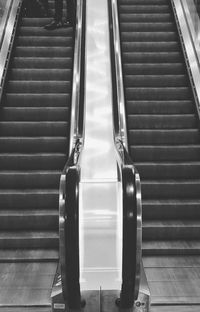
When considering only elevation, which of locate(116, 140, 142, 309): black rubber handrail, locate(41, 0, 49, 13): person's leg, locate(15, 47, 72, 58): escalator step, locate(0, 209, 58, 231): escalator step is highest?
locate(41, 0, 49, 13): person's leg

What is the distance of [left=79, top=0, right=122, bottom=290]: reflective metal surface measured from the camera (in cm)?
420

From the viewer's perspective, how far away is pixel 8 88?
695 centimetres

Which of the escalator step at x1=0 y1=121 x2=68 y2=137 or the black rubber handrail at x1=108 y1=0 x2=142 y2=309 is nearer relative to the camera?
the black rubber handrail at x1=108 y1=0 x2=142 y2=309

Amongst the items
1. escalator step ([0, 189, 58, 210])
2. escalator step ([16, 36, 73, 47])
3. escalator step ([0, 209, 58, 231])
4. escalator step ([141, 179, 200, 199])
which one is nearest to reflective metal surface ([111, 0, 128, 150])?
escalator step ([141, 179, 200, 199])

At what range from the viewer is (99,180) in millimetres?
5414

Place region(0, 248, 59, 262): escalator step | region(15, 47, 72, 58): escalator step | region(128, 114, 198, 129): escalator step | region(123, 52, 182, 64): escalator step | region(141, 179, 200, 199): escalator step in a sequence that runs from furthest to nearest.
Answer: region(15, 47, 72, 58): escalator step
region(123, 52, 182, 64): escalator step
region(128, 114, 198, 129): escalator step
region(141, 179, 200, 199): escalator step
region(0, 248, 59, 262): escalator step

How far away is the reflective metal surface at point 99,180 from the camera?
13.8 ft

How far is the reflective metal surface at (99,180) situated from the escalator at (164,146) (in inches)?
14.8

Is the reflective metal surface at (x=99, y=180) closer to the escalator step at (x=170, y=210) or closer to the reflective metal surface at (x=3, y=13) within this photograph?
the escalator step at (x=170, y=210)

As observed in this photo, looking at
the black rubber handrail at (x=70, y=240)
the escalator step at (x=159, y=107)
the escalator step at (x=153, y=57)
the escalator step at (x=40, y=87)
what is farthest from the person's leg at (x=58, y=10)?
the black rubber handrail at (x=70, y=240)

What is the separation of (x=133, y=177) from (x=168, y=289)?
1489 mm

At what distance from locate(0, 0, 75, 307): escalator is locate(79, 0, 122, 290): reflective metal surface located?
0.38m

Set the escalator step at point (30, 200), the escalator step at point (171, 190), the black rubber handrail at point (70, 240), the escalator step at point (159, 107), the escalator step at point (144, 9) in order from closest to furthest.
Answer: the black rubber handrail at point (70, 240)
the escalator step at point (30, 200)
the escalator step at point (171, 190)
the escalator step at point (159, 107)
the escalator step at point (144, 9)

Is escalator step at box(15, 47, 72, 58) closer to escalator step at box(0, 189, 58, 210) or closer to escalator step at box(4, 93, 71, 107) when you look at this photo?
escalator step at box(4, 93, 71, 107)
